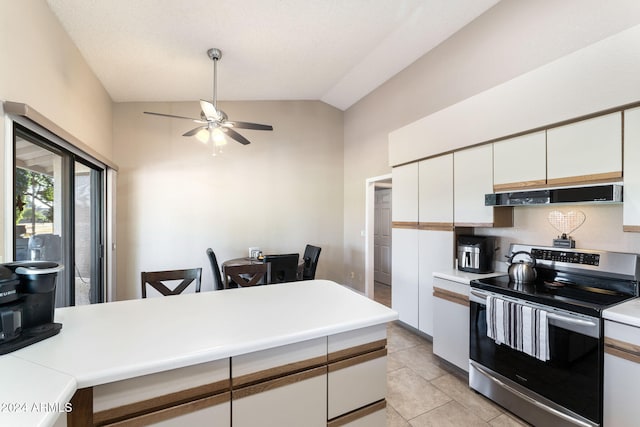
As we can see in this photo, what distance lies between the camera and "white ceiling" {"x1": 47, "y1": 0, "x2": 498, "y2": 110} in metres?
2.50

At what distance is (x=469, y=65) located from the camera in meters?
3.00

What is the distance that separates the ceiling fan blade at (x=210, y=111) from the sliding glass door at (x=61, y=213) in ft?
4.19

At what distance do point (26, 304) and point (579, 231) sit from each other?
3.40 m

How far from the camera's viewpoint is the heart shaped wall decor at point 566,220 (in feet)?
7.13

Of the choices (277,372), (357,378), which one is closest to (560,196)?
(357,378)

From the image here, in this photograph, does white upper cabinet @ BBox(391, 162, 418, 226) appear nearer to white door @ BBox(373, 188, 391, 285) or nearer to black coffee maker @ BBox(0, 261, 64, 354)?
white door @ BBox(373, 188, 391, 285)

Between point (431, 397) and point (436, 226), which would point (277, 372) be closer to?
point (431, 397)

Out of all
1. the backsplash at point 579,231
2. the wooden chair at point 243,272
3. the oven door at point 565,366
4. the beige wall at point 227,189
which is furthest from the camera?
the beige wall at point 227,189

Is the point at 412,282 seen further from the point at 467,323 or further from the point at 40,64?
the point at 40,64

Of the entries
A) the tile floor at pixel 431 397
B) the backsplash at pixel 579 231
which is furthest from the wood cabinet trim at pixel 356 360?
the backsplash at pixel 579 231

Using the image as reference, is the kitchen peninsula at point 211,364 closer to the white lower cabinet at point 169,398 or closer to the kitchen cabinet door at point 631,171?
the white lower cabinet at point 169,398

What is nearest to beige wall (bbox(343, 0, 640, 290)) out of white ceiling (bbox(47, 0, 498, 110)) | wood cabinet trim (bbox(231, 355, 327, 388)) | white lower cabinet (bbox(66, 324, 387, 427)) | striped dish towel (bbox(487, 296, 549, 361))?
white ceiling (bbox(47, 0, 498, 110))

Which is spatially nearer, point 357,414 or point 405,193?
point 357,414

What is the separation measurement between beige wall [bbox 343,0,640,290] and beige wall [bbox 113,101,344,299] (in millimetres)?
513
